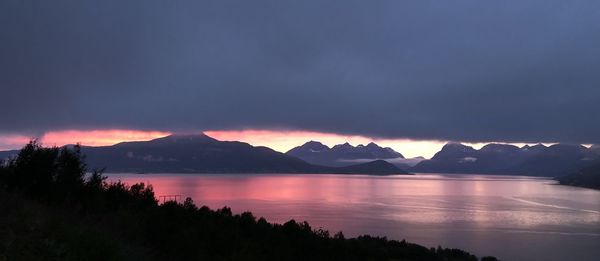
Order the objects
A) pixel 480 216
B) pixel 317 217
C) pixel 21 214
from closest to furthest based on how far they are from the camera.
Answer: pixel 21 214 → pixel 317 217 → pixel 480 216

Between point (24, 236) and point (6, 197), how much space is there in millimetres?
3155

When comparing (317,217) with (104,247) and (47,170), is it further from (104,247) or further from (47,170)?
(104,247)

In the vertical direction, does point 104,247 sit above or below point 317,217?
above

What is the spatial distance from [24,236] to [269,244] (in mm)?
12417

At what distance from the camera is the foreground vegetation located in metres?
8.54

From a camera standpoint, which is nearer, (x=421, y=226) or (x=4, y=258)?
(x=4, y=258)

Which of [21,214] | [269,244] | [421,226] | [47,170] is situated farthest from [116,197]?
[421,226]

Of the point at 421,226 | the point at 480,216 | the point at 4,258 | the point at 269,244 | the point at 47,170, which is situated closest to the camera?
the point at 4,258

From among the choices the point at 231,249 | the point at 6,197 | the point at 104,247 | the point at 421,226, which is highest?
the point at 6,197

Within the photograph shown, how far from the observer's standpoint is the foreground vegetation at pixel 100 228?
854 centimetres

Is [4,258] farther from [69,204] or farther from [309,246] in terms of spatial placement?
[309,246]

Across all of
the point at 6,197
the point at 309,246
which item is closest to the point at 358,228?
the point at 309,246

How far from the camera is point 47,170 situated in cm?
1833

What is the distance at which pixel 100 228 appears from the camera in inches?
485
